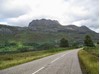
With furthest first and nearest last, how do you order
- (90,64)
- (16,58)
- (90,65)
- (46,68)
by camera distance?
(16,58), (90,64), (46,68), (90,65)

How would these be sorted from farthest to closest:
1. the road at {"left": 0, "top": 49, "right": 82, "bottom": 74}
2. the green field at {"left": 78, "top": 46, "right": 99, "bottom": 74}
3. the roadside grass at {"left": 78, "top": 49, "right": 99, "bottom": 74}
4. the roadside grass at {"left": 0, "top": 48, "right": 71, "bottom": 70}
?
the roadside grass at {"left": 0, "top": 48, "right": 71, "bottom": 70}
the road at {"left": 0, "top": 49, "right": 82, "bottom": 74}
the green field at {"left": 78, "top": 46, "right": 99, "bottom": 74}
the roadside grass at {"left": 78, "top": 49, "right": 99, "bottom": 74}

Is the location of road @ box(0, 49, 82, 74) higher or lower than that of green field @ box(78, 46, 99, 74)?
lower

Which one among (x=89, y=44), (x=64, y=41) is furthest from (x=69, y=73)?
(x=64, y=41)

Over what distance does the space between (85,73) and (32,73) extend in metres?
3.64

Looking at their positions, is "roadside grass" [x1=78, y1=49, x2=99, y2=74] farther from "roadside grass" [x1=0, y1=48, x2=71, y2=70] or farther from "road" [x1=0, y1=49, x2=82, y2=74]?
"roadside grass" [x1=0, y1=48, x2=71, y2=70]

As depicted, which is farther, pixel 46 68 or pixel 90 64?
pixel 90 64

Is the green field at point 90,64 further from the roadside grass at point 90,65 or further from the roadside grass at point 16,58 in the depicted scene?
the roadside grass at point 16,58

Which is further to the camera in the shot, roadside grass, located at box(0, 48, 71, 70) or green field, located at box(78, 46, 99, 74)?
roadside grass, located at box(0, 48, 71, 70)

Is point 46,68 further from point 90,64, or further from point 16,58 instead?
point 16,58

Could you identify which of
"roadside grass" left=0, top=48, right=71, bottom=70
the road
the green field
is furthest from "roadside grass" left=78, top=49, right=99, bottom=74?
"roadside grass" left=0, top=48, right=71, bottom=70

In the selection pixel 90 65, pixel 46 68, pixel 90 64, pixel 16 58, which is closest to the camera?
pixel 90 65

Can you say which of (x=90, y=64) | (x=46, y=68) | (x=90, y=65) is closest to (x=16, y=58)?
(x=46, y=68)

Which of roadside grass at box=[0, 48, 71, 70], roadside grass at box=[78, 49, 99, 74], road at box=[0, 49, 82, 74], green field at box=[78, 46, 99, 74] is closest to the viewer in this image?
roadside grass at box=[78, 49, 99, 74]

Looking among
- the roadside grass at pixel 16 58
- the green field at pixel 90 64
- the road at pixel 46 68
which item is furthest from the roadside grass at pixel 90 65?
the roadside grass at pixel 16 58
